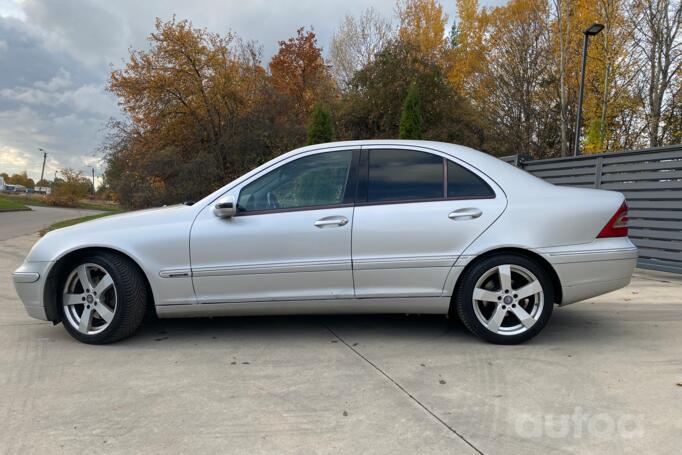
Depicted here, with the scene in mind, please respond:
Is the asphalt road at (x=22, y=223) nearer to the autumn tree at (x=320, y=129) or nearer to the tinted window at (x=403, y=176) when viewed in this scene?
the autumn tree at (x=320, y=129)

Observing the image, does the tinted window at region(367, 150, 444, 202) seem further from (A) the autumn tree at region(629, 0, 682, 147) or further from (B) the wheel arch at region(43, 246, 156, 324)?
(A) the autumn tree at region(629, 0, 682, 147)

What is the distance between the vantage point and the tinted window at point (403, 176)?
3770mm

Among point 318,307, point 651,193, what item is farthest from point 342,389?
point 651,193

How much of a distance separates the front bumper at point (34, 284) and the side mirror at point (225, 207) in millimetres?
1412

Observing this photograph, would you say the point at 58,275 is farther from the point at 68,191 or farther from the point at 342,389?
the point at 68,191

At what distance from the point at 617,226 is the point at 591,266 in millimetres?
402

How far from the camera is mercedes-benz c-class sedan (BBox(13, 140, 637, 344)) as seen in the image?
3637 mm

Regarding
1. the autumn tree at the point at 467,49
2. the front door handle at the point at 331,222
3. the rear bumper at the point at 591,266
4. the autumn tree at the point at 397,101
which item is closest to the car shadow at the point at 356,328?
the rear bumper at the point at 591,266

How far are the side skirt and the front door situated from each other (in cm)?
5

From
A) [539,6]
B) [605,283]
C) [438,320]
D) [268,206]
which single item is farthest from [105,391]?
[539,6]

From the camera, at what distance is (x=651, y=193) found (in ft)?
23.3

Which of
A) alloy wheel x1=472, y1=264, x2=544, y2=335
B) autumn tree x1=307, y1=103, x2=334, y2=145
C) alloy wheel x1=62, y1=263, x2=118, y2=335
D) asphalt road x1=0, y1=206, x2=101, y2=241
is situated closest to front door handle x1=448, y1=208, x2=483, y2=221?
alloy wheel x1=472, y1=264, x2=544, y2=335

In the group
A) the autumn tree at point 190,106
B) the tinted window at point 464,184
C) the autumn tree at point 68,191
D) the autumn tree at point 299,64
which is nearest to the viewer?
the tinted window at point 464,184

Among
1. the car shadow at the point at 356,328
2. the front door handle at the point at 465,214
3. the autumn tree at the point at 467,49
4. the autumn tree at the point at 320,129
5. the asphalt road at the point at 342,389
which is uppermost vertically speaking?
the autumn tree at the point at 467,49
